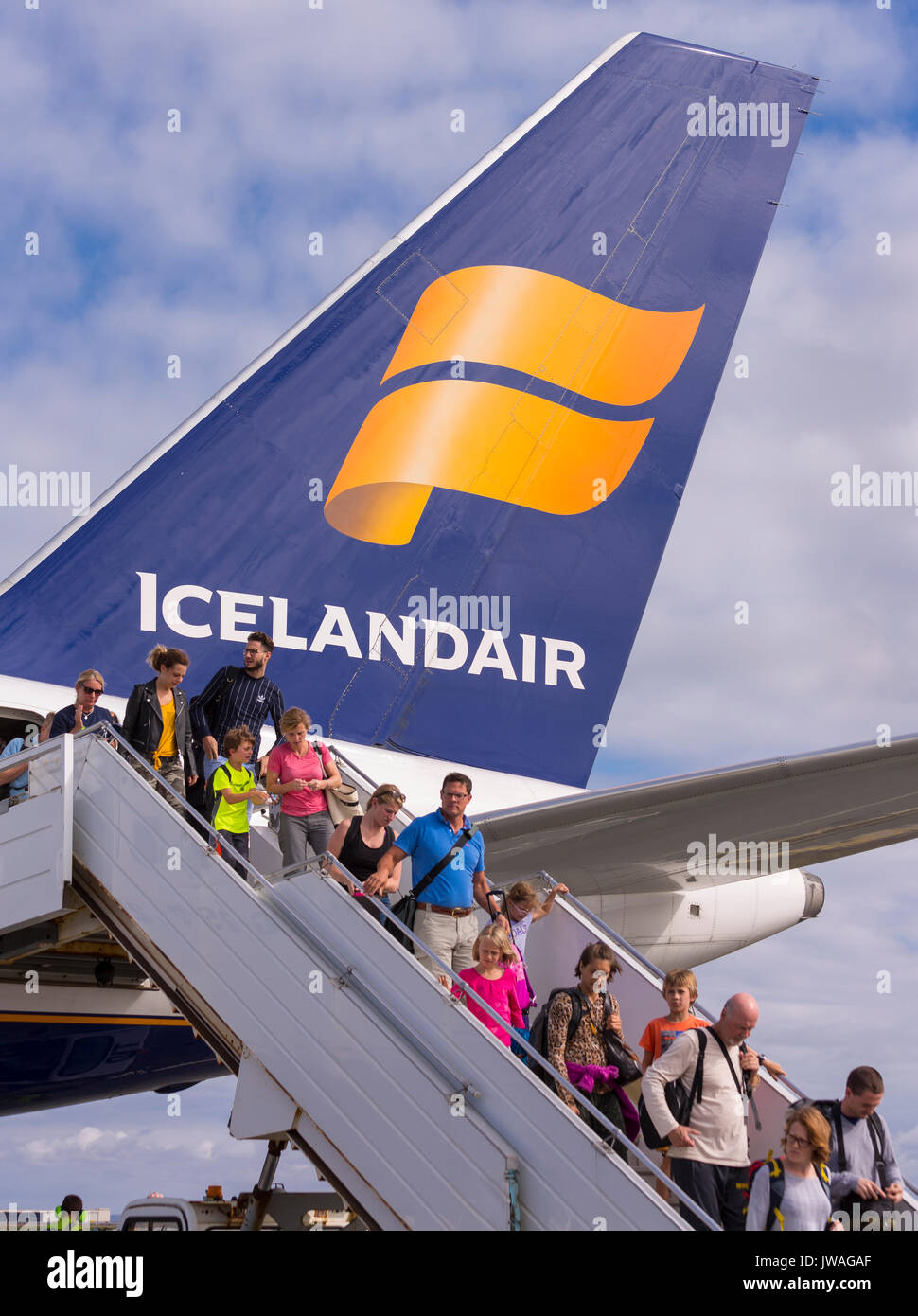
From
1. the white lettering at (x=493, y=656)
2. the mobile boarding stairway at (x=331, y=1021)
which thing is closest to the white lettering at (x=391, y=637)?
the white lettering at (x=493, y=656)

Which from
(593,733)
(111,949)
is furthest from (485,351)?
(111,949)

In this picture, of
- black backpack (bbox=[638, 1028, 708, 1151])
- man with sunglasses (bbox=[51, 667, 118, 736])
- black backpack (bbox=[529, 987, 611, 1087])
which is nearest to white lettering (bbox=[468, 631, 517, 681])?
man with sunglasses (bbox=[51, 667, 118, 736])

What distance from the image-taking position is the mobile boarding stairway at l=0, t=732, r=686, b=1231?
20.1ft

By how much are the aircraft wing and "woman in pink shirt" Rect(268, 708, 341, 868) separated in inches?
57.0

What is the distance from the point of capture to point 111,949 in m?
10.8

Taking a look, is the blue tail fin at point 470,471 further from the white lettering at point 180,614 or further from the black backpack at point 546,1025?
the black backpack at point 546,1025

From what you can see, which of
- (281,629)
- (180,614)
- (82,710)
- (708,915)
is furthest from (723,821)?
(180,614)

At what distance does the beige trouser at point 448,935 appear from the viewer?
305 inches

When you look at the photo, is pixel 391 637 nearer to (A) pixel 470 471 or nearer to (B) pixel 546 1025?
(A) pixel 470 471

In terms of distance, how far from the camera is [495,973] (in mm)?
7273

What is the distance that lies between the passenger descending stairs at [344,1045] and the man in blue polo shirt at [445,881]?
0.73m

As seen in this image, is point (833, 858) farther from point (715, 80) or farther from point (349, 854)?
point (715, 80)

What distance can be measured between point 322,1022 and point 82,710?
3.28 m

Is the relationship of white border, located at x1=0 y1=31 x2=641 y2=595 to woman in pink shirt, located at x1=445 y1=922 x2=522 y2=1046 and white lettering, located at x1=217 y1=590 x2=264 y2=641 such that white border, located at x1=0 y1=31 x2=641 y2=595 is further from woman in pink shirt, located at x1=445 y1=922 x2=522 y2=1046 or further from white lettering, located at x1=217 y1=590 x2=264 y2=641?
woman in pink shirt, located at x1=445 y1=922 x2=522 y2=1046
